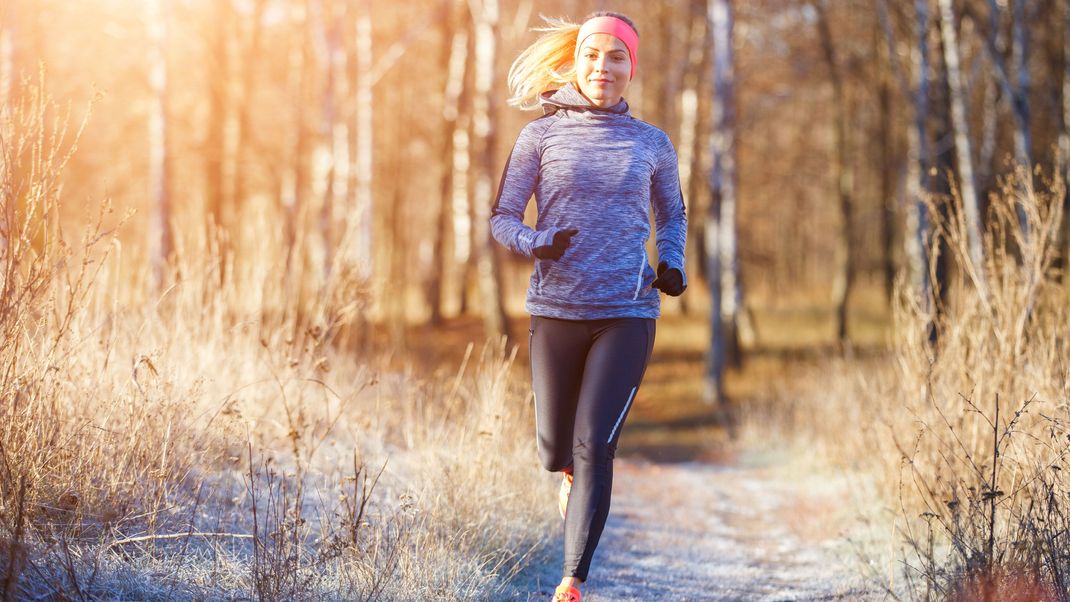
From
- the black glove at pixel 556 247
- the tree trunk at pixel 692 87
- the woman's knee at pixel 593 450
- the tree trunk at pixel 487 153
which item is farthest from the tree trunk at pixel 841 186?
the black glove at pixel 556 247

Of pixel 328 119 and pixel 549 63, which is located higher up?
pixel 328 119

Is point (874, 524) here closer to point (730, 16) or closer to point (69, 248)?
point (69, 248)

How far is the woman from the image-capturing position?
3.63m

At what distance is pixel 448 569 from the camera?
3.97m

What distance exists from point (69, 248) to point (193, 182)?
77.0ft

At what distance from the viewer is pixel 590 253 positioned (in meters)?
3.71

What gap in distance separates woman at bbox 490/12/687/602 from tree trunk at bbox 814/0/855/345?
14935mm

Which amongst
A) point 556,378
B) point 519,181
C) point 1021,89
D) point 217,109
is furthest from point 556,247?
point 217,109

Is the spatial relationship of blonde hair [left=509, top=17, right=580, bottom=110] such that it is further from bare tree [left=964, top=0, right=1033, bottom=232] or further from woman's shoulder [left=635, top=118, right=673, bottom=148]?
bare tree [left=964, top=0, right=1033, bottom=232]

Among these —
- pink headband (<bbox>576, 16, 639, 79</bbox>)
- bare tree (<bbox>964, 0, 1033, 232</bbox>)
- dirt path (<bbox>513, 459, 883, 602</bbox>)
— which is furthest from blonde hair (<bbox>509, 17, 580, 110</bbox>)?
bare tree (<bbox>964, 0, 1033, 232</bbox>)

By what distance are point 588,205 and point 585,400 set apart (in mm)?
687

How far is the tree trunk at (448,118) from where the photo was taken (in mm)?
17609

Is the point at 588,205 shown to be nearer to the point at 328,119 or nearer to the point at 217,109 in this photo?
the point at 328,119

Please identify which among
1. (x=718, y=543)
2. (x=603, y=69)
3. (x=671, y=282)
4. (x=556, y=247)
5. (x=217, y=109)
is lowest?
(x=718, y=543)
